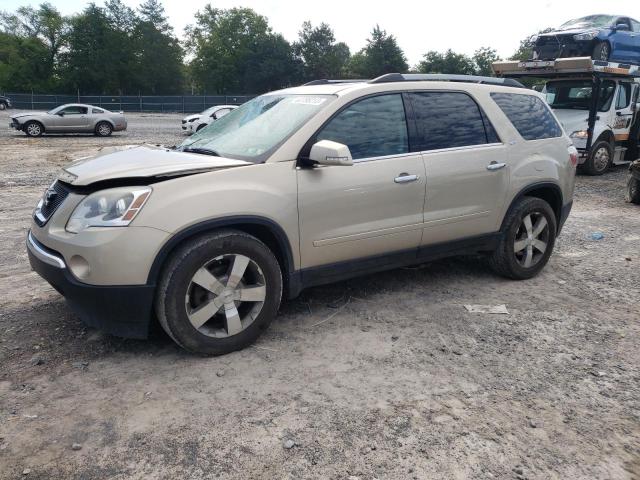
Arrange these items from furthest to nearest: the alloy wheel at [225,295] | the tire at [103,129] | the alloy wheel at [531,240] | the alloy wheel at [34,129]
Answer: the tire at [103,129]
the alloy wheel at [34,129]
the alloy wheel at [531,240]
the alloy wheel at [225,295]

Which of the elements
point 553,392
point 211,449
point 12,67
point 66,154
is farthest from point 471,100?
point 12,67

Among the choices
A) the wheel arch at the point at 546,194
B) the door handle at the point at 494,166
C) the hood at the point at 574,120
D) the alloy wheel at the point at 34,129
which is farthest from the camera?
the alloy wheel at the point at 34,129

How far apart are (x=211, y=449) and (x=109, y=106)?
53391 mm

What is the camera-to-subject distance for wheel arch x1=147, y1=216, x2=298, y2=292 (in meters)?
3.22

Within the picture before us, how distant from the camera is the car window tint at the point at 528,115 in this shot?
4.92 m

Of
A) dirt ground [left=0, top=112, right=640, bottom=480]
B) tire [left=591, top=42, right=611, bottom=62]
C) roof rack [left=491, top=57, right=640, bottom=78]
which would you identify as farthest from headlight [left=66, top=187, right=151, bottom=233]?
tire [left=591, top=42, right=611, bottom=62]

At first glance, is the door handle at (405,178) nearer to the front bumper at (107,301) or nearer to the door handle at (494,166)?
the door handle at (494,166)

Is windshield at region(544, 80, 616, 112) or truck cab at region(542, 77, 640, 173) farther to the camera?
windshield at region(544, 80, 616, 112)

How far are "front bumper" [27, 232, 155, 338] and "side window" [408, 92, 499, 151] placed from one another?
7.99 ft

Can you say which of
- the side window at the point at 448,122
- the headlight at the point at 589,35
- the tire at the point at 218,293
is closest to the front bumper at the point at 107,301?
the tire at the point at 218,293

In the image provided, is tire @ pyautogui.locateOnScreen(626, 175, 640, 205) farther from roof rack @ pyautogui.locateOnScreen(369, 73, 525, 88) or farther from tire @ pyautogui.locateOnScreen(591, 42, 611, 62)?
roof rack @ pyautogui.locateOnScreen(369, 73, 525, 88)

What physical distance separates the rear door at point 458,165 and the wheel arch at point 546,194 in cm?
21

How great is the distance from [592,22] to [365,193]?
13.3 meters

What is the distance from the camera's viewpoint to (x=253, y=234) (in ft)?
12.0
